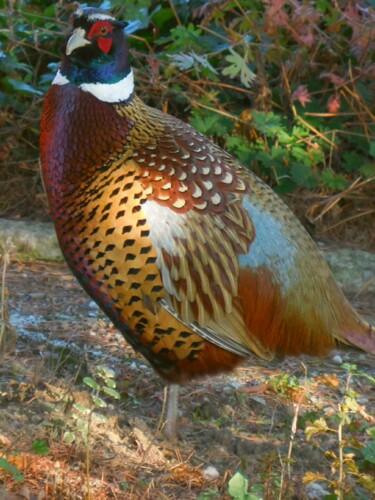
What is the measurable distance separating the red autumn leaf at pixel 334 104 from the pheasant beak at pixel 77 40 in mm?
2376

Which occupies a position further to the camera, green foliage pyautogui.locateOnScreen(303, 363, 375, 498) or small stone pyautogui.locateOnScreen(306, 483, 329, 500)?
small stone pyautogui.locateOnScreen(306, 483, 329, 500)

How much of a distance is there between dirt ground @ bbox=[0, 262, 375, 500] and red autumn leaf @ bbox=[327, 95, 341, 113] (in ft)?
4.98

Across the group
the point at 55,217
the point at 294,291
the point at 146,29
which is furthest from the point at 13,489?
the point at 146,29

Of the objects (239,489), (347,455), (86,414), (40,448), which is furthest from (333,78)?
(239,489)

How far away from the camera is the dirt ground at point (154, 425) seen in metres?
2.92

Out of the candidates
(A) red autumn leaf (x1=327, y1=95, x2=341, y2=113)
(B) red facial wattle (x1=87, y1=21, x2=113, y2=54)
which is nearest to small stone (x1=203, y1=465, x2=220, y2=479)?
(B) red facial wattle (x1=87, y1=21, x2=113, y2=54)

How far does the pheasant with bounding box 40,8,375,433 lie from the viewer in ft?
10.2

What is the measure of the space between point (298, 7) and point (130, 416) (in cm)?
254

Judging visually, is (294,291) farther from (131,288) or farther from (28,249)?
(28,249)

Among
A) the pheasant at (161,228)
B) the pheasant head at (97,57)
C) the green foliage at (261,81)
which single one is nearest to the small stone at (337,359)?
the pheasant at (161,228)

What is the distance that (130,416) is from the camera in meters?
3.55

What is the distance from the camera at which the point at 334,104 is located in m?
5.23

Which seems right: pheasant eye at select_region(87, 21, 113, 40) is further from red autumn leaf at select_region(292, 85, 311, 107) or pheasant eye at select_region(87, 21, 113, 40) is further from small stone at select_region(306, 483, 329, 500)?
red autumn leaf at select_region(292, 85, 311, 107)

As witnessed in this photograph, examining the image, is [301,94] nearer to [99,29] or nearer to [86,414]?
[99,29]
